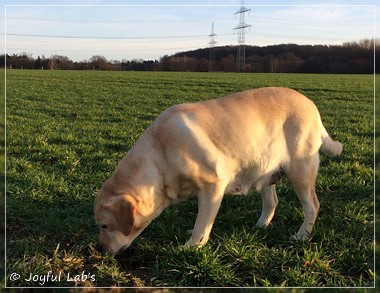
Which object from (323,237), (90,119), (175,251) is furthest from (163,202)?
(90,119)

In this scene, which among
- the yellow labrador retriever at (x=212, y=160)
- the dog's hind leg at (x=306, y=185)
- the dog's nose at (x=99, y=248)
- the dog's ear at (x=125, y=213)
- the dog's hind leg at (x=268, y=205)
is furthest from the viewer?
the dog's hind leg at (x=268, y=205)

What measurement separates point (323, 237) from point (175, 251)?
166 cm

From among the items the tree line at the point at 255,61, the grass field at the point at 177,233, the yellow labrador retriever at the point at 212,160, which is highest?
the tree line at the point at 255,61

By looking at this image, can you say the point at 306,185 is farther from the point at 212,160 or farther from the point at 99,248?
the point at 99,248

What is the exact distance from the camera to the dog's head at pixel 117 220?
4215 millimetres

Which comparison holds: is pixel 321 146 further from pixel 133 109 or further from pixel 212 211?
pixel 133 109

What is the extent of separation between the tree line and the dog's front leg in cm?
185

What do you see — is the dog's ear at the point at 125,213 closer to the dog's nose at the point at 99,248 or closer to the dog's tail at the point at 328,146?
the dog's nose at the point at 99,248

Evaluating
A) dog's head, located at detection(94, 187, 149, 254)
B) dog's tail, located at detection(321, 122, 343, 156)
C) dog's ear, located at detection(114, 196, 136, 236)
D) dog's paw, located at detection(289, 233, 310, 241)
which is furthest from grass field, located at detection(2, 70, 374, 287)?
dog's tail, located at detection(321, 122, 343, 156)

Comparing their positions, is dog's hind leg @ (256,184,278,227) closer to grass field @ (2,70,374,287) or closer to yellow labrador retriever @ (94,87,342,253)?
yellow labrador retriever @ (94,87,342,253)

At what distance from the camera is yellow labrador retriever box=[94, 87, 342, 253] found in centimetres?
439

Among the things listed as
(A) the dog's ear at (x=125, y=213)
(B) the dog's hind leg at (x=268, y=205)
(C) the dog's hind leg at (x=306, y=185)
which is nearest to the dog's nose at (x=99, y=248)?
(A) the dog's ear at (x=125, y=213)

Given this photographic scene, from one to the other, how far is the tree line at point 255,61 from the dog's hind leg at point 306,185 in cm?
134

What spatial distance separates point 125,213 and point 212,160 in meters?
1.02
